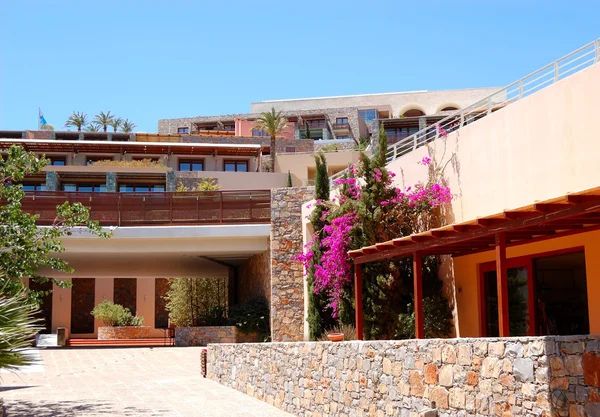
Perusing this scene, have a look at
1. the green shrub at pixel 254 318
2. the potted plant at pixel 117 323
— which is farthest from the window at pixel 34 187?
the green shrub at pixel 254 318

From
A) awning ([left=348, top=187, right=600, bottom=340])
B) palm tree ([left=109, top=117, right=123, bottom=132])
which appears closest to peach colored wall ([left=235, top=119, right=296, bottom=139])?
palm tree ([left=109, top=117, right=123, bottom=132])

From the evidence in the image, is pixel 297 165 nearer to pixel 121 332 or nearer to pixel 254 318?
pixel 121 332

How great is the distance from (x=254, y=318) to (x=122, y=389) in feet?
31.3

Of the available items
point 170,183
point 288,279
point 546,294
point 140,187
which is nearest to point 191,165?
point 140,187

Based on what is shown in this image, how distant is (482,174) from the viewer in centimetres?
1473

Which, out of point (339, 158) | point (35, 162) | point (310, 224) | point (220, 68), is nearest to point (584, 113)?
point (35, 162)

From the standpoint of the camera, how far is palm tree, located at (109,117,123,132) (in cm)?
7012

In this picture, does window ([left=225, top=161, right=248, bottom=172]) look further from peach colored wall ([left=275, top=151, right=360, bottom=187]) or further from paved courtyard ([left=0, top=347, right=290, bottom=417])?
paved courtyard ([left=0, top=347, right=290, bottom=417])

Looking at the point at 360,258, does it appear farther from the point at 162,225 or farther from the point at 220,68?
the point at 220,68

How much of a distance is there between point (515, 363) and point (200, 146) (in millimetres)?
45193

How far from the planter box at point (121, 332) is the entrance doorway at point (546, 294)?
2722cm

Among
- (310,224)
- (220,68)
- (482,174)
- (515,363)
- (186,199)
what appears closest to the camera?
(515,363)

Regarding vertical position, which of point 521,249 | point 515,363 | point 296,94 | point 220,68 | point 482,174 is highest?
point 296,94

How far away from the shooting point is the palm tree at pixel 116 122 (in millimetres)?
70125
